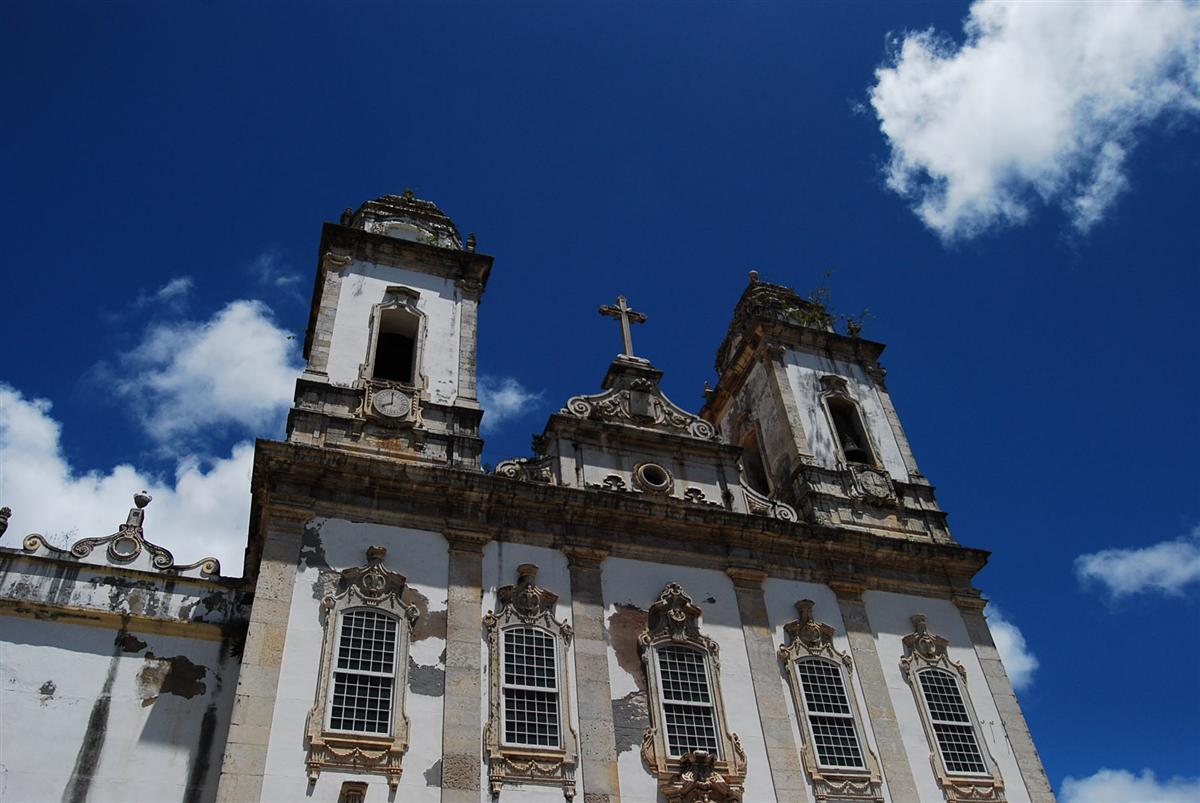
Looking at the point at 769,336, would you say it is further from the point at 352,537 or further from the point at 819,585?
the point at 352,537

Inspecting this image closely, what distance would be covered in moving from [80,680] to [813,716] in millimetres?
10154

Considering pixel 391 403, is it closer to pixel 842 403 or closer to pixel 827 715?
pixel 827 715

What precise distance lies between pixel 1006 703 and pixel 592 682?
23.4 ft

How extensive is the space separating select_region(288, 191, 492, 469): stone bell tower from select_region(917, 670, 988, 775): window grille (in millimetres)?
8130

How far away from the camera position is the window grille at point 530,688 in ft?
42.2

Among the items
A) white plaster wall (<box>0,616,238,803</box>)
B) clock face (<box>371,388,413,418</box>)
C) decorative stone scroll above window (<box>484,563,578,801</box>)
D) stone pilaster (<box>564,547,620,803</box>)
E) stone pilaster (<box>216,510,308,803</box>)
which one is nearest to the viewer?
stone pilaster (<box>216,510,308,803</box>)

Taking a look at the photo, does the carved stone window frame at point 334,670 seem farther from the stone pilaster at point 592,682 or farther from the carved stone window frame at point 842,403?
the carved stone window frame at point 842,403

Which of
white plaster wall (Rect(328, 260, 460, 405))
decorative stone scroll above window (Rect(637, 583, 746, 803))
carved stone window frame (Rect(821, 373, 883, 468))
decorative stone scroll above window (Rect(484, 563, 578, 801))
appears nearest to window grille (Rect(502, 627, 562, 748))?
decorative stone scroll above window (Rect(484, 563, 578, 801))

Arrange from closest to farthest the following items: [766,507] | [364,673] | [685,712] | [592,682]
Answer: [364,673] → [592,682] → [685,712] → [766,507]

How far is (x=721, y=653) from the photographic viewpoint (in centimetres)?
1473

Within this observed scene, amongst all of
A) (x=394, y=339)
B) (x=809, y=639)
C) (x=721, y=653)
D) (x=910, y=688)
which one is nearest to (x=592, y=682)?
(x=721, y=653)

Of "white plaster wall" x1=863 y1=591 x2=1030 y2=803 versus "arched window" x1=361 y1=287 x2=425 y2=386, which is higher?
"arched window" x1=361 y1=287 x2=425 y2=386

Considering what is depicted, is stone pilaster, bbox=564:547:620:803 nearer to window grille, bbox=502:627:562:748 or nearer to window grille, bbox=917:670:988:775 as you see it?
window grille, bbox=502:627:562:748

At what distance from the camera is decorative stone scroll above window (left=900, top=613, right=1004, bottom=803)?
14.6 meters
